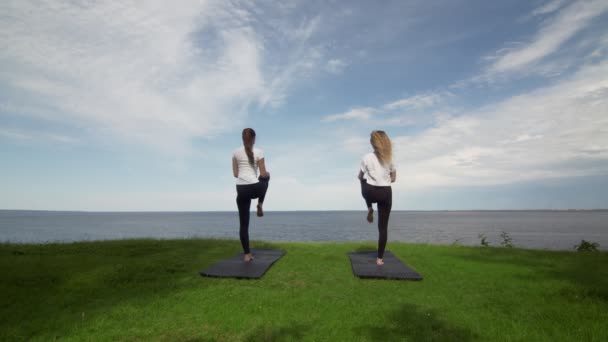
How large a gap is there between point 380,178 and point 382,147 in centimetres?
68

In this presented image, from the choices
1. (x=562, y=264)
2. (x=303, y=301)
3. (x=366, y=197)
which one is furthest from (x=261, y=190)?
(x=562, y=264)

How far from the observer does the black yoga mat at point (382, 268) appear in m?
5.81

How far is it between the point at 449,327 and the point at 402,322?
51 centimetres

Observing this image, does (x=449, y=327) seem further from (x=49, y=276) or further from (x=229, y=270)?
(x=49, y=276)

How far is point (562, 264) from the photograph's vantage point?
272 inches

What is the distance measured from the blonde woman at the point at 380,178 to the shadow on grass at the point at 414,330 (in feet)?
9.52

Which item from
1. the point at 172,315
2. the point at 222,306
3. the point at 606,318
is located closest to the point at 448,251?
the point at 606,318

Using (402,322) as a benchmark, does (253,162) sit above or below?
above

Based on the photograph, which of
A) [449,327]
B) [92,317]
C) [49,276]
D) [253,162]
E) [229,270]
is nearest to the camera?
[449,327]

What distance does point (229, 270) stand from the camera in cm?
625

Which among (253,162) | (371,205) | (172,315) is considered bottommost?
(172,315)

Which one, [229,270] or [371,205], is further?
[371,205]

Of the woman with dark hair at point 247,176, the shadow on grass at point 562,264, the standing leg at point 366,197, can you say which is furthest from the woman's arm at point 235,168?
the shadow on grass at point 562,264

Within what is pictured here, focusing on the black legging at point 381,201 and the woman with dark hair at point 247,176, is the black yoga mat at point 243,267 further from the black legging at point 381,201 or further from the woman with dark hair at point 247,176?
the black legging at point 381,201
